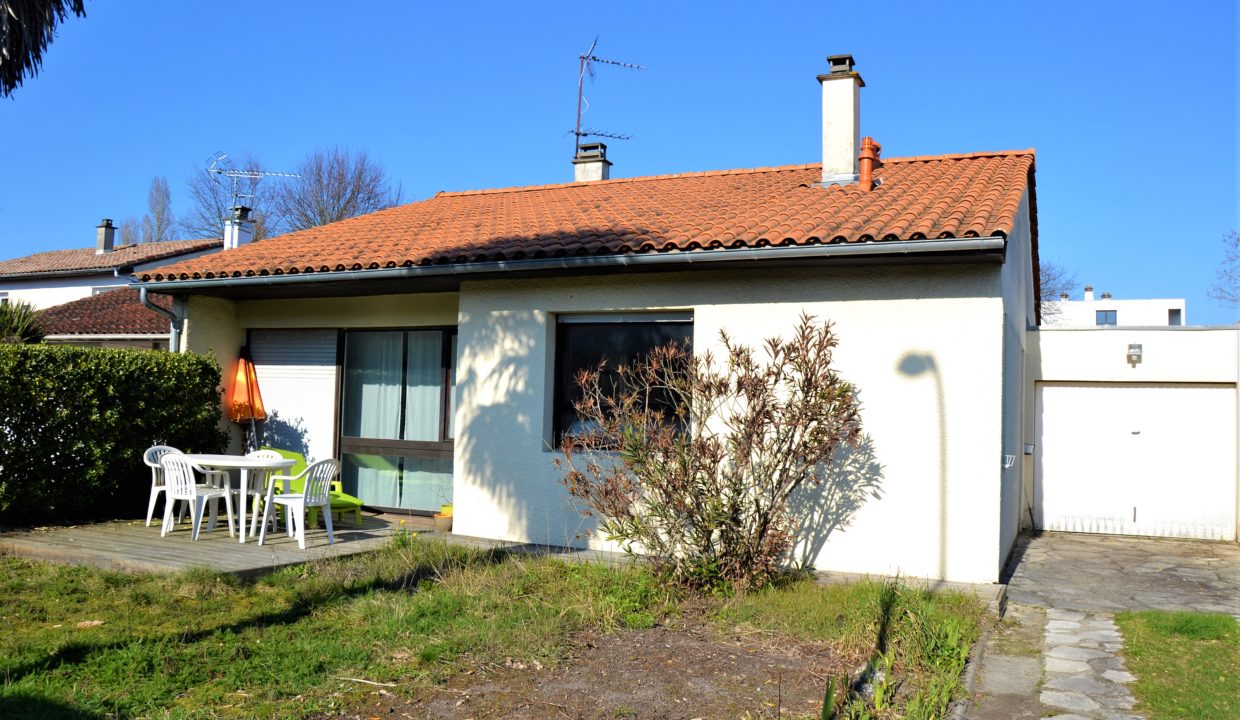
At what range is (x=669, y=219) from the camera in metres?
10.3

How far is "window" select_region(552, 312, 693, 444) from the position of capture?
9.48 meters

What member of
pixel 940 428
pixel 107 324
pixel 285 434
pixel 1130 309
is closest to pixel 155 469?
pixel 285 434

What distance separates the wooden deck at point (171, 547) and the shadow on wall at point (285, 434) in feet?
6.75

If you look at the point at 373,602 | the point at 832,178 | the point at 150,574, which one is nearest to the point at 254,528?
the point at 150,574

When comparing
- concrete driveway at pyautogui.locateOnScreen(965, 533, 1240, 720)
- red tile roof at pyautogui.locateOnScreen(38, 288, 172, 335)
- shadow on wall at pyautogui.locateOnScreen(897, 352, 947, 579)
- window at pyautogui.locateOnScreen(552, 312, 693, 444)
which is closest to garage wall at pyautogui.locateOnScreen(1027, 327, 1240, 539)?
concrete driveway at pyautogui.locateOnScreen(965, 533, 1240, 720)

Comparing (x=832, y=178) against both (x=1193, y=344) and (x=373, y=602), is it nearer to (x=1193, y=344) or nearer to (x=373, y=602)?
(x=1193, y=344)

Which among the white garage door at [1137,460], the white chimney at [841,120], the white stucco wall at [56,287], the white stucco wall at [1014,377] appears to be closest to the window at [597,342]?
the white stucco wall at [1014,377]

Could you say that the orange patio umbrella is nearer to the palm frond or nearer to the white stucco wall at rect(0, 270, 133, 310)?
the palm frond

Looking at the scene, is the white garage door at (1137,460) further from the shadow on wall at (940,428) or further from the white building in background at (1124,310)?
the white building in background at (1124,310)

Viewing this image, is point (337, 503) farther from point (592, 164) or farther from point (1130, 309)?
point (1130, 309)

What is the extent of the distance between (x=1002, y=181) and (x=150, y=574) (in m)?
8.88

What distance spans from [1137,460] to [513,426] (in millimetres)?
8076

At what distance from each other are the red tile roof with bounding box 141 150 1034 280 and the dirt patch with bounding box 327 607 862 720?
3.70 meters

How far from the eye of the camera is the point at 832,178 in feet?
37.8
